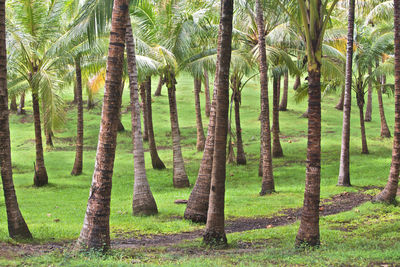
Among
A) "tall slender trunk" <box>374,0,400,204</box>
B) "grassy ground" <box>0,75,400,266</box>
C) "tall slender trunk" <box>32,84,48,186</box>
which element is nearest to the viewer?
"grassy ground" <box>0,75,400,266</box>

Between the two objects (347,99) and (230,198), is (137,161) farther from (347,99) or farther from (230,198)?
(347,99)

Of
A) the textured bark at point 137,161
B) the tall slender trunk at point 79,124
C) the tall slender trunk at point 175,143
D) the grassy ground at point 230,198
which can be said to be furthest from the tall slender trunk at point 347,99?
the tall slender trunk at point 79,124

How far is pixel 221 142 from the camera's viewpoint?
30.2 ft

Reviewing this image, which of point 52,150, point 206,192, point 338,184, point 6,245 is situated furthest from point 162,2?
point 52,150

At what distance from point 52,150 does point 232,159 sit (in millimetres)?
13791

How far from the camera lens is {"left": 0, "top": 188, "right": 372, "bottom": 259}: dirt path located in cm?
855

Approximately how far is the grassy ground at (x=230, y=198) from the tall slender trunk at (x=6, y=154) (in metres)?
0.41

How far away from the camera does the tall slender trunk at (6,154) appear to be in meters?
9.23

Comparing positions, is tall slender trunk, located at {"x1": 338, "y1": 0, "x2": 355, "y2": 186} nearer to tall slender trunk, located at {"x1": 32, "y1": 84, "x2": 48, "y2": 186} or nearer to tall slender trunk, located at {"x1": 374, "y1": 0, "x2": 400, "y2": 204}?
tall slender trunk, located at {"x1": 374, "y1": 0, "x2": 400, "y2": 204}

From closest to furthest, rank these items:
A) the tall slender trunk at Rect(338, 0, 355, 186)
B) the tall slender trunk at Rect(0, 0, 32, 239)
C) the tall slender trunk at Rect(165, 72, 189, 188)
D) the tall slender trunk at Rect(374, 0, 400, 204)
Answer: the tall slender trunk at Rect(0, 0, 32, 239) < the tall slender trunk at Rect(374, 0, 400, 204) < the tall slender trunk at Rect(338, 0, 355, 186) < the tall slender trunk at Rect(165, 72, 189, 188)

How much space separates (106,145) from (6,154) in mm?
2803

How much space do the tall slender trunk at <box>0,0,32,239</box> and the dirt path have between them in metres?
0.61

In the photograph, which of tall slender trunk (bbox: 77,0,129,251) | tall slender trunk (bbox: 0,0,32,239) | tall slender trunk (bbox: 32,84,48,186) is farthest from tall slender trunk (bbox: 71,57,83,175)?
tall slender trunk (bbox: 77,0,129,251)

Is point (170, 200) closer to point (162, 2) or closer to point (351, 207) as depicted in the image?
point (351, 207)
